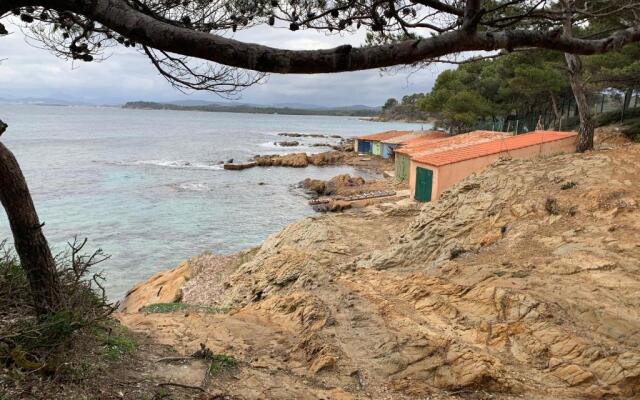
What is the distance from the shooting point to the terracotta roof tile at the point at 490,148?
19.4m

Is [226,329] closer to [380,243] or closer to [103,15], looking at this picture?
[103,15]

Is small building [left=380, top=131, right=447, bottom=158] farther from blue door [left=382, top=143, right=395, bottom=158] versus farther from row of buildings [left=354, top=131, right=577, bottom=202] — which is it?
row of buildings [left=354, top=131, right=577, bottom=202]

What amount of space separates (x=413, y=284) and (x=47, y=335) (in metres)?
7.51

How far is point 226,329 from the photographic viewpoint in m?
8.78

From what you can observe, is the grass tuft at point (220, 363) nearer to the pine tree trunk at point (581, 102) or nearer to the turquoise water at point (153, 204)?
the turquoise water at point (153, 204)

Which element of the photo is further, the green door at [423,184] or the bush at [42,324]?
the green door at [423,184]

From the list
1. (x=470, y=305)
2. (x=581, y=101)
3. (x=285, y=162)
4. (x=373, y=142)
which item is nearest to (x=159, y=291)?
(x=470, y=305)

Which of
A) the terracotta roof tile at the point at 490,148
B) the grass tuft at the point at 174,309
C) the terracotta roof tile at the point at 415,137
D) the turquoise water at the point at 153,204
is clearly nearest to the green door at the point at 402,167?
the turquoise water at the point at 153,204

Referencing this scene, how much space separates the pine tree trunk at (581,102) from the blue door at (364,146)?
156 ft

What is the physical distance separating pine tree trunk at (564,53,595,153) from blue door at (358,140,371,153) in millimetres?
47658

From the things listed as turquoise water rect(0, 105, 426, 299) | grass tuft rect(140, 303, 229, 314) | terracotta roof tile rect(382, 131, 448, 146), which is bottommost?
turquoise water rect(0, 105, 426, 299)

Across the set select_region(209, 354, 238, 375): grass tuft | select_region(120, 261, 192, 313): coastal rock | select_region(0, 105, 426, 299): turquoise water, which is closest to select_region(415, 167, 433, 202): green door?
select_region(0, 105, 426, 299): turquoise water

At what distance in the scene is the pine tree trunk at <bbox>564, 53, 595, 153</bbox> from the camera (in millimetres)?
14352

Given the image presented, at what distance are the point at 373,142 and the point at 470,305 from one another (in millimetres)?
53264
